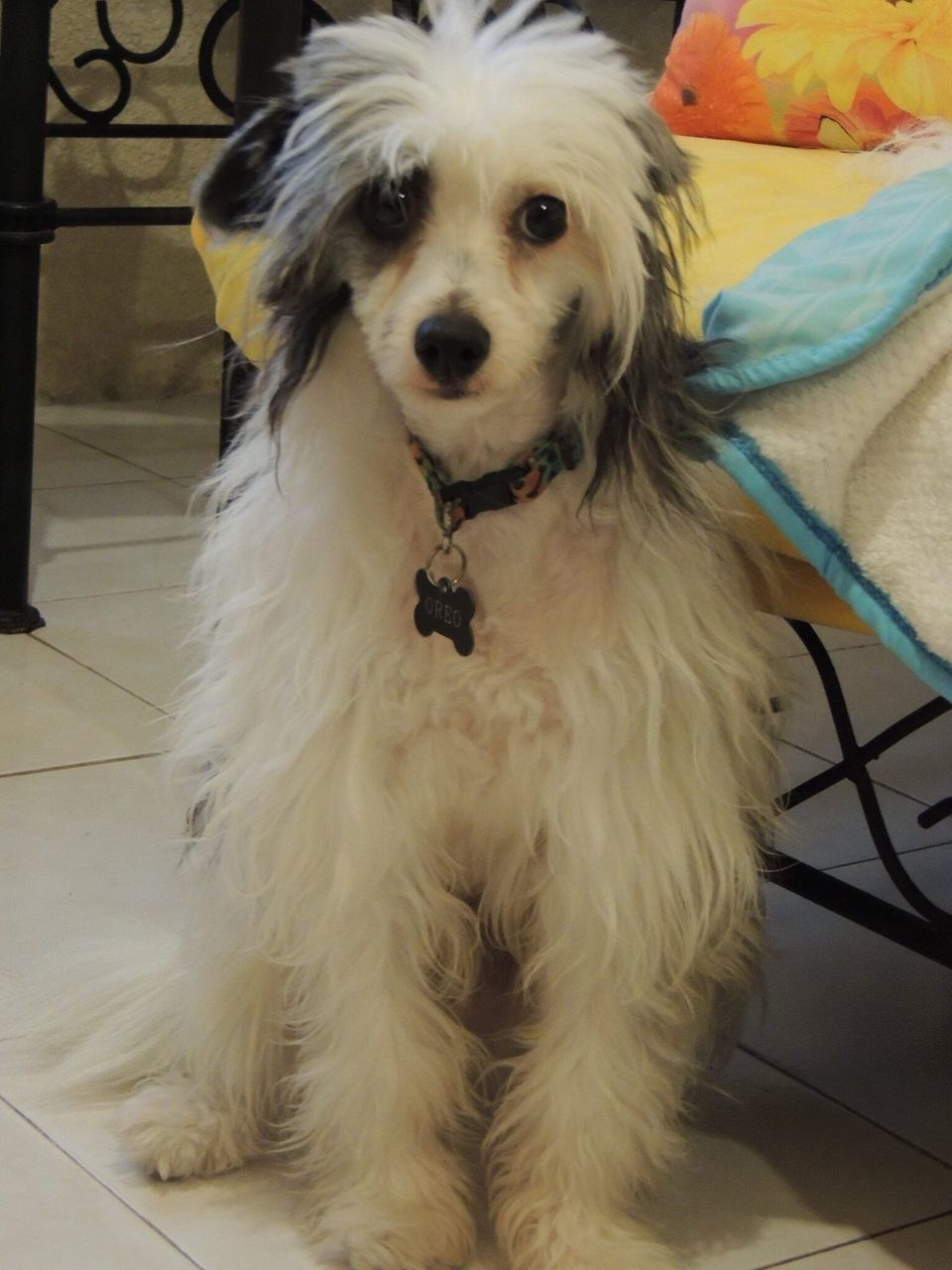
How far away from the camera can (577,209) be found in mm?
969

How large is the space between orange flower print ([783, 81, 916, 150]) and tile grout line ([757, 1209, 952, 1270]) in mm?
883

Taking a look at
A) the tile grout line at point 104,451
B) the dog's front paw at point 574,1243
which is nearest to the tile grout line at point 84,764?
the dog's front paw at point 574,1243

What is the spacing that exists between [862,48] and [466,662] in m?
0.81

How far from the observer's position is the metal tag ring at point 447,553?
3.61 ft

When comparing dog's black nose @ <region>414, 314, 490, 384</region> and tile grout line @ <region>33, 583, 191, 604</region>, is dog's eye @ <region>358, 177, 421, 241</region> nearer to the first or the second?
dog's black nose @ <region>414, 314, 490, 384</region>

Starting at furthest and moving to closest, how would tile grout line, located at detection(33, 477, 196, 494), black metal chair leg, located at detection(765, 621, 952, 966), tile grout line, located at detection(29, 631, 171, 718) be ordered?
tile grout line, located at detection(33, 477, 196, 494) < tile grout line, located at detection(29, 631, 171, 718) < black metal chair leg, located at detection(765, 621, 952, 966)

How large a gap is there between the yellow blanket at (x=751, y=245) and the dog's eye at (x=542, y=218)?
0.14 meters

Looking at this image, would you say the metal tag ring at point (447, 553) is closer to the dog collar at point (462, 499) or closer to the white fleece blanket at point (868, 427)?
the dog collar at point (462, 499)

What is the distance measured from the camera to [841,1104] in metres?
1.39

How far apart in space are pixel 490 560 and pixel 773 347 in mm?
211

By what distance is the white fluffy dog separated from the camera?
98cm

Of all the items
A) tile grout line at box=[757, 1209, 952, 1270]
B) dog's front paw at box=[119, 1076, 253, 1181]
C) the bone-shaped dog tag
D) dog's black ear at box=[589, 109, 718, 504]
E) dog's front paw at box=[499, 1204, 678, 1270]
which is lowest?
dog's front paw at box=[119, 1076, 253, 1181]

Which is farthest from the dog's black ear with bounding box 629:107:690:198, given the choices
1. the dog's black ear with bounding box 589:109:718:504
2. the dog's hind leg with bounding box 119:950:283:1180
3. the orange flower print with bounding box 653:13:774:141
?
the orange flower print with bounding box 653:13:774:141

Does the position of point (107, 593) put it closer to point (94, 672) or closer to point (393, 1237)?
point (94, 672)
